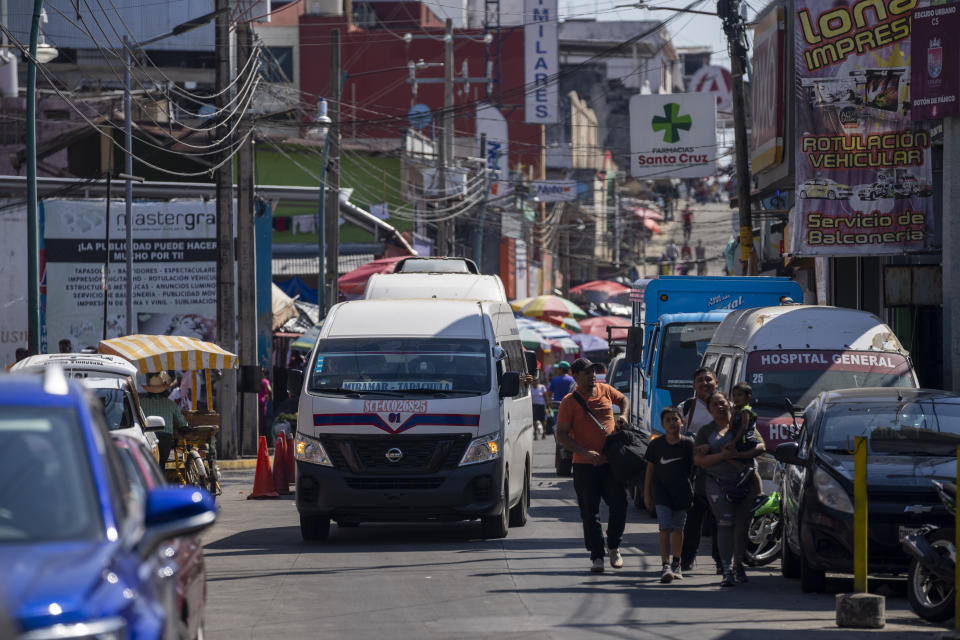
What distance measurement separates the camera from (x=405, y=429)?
15.7m

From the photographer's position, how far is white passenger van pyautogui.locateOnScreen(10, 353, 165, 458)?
17.0 m

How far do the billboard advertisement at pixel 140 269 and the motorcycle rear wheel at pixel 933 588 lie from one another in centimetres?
2629

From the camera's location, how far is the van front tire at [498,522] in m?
16.1

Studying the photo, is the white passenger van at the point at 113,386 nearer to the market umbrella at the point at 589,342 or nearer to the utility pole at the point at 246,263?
the utility pole at the point at 246,263

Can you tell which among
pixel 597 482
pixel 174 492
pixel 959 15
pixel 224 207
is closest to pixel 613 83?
pixel 224 207

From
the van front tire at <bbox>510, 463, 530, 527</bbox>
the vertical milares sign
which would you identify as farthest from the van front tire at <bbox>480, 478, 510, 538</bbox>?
the vertical milares sign

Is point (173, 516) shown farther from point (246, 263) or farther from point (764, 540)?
point (246, 263)

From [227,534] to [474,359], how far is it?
359cm

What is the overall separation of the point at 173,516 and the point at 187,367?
1721cm

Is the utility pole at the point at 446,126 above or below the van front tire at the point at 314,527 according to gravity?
above

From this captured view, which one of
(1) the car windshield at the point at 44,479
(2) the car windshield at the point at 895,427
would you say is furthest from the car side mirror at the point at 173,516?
(2) the car windshield at the point at 895,427

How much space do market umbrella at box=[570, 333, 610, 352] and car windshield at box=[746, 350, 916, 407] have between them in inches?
1200

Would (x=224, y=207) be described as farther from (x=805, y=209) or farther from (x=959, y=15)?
(x=959, y=15)

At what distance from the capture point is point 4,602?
4.82 metres
